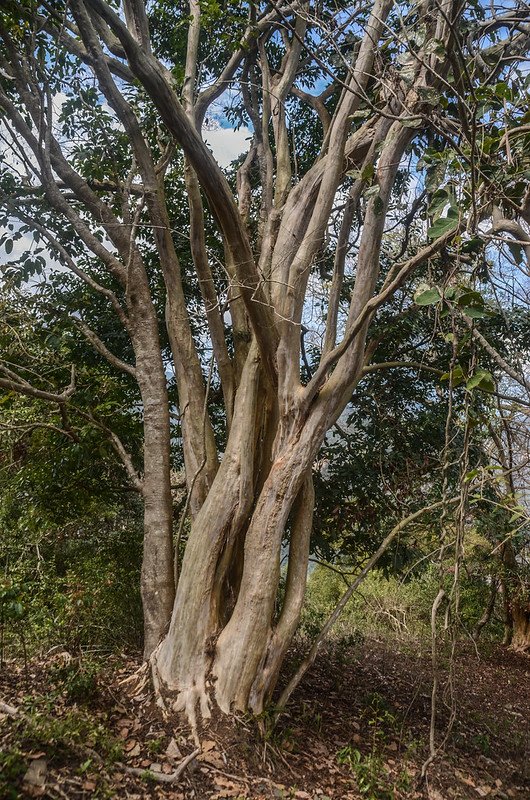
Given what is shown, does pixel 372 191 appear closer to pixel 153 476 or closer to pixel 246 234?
pixel 246 234

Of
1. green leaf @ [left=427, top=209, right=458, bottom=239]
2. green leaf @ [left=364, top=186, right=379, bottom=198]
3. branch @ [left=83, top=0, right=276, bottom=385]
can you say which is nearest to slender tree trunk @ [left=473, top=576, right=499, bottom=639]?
branch @ [left=83, top=0, right=276, bottom=385]

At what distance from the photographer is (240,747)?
3.27 m

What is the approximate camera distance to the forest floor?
8.87ft

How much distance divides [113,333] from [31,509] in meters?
1.91

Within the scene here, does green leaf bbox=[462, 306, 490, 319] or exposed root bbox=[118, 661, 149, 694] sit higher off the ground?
green leaf bbox=[462, 306, 490, 319]

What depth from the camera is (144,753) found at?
304cm

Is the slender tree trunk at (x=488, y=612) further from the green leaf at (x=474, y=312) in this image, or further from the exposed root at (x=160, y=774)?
the green leaf at (x=474, y=312)

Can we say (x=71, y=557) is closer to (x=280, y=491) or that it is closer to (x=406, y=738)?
(x=280, y=491)

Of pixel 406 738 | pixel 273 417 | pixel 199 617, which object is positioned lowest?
pixel 406 738

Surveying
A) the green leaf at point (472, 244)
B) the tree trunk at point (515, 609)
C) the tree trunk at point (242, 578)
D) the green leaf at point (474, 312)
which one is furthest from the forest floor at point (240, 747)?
the tree trunk at point (515, 609)

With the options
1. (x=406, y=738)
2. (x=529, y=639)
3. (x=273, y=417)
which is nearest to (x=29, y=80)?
(x=273, y=417)

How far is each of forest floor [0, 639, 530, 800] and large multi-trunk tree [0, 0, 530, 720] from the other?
0.96ft

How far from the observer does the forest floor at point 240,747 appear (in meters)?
2.70

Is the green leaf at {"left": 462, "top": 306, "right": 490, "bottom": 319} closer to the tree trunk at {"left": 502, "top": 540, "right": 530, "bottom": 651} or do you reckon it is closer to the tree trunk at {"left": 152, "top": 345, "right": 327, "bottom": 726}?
the tree trunk at {"left": 152, "top": 345, "right": 327, "bottom": 726}
